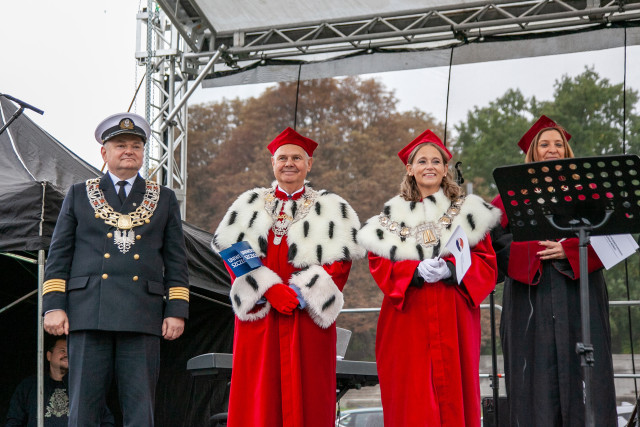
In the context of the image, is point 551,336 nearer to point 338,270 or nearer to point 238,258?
point 338,270

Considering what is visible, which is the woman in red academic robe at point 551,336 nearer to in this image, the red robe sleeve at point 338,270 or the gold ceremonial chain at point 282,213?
the red robe sleeve at point 338,270

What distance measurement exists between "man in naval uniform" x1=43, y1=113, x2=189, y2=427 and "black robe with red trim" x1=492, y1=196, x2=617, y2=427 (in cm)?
Answer: 195

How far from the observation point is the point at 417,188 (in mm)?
4887

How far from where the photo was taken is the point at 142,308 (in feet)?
13.8

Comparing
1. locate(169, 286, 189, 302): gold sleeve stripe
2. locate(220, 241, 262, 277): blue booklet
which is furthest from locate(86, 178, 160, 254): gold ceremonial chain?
locate(220, 241, 262, 277): blue booklet

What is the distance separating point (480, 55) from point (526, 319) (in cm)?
546

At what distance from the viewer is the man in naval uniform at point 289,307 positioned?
445 centimetres

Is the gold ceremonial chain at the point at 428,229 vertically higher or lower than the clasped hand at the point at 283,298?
higher

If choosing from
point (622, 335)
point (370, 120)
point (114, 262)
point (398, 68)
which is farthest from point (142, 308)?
point (370, 120)

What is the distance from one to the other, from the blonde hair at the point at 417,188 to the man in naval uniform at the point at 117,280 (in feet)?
4.64

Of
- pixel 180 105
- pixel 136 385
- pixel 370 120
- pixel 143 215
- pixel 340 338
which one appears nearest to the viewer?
pixel 136 385

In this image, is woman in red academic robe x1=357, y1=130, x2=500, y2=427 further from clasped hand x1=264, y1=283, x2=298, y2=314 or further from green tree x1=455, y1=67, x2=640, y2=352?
green tree x1=455, y1=67, x2=640, y2=352

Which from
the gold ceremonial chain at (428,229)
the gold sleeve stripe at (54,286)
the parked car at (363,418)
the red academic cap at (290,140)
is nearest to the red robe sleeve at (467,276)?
the gold ceremonial chain at (428,229)

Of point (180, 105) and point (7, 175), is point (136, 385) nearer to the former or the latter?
point (7, 175)
